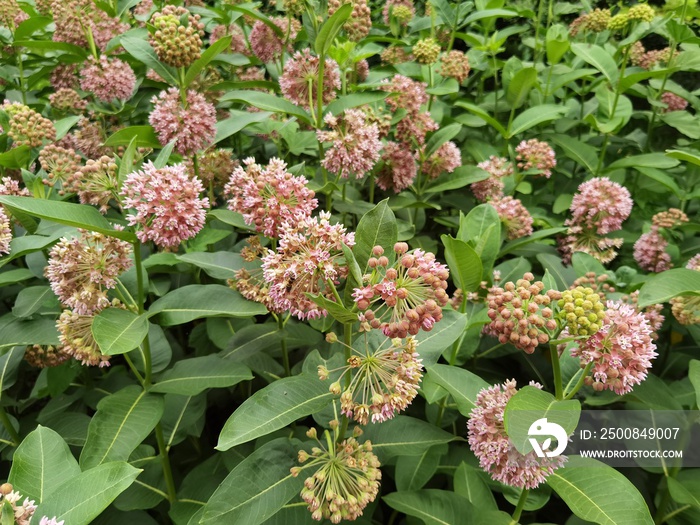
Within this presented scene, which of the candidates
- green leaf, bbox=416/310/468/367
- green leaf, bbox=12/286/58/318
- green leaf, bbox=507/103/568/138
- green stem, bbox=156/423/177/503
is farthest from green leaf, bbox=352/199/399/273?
green leaf, bbox=507/103/568/138

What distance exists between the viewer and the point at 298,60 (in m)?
3.07

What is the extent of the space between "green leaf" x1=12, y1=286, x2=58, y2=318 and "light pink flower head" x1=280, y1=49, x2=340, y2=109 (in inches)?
64.1

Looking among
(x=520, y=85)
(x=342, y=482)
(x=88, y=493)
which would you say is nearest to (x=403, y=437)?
(x=342, y=482)

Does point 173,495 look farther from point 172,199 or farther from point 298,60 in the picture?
point 298,60

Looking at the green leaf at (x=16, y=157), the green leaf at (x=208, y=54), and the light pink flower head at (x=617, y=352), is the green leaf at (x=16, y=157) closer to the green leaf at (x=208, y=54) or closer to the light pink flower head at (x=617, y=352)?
the green leaf at (x=208, y=54)

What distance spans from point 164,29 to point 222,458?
1995 millimetres

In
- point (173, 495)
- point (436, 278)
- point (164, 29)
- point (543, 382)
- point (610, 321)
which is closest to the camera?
point (436, 278)

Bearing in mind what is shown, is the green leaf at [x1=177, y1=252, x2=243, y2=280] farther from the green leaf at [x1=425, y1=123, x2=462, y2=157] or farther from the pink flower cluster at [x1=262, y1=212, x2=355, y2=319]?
the green leaf at [x1=425, y1=123, x2=462, y2=157]

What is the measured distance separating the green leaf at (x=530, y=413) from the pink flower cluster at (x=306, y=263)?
0.66 metres

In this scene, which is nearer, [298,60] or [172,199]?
[172,199]

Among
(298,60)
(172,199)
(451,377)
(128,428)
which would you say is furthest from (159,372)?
(298,60)

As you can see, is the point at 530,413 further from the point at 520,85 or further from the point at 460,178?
the point at 520,85

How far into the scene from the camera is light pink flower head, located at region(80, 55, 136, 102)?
3252 mm

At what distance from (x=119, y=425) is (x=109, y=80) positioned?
219 centimetres
